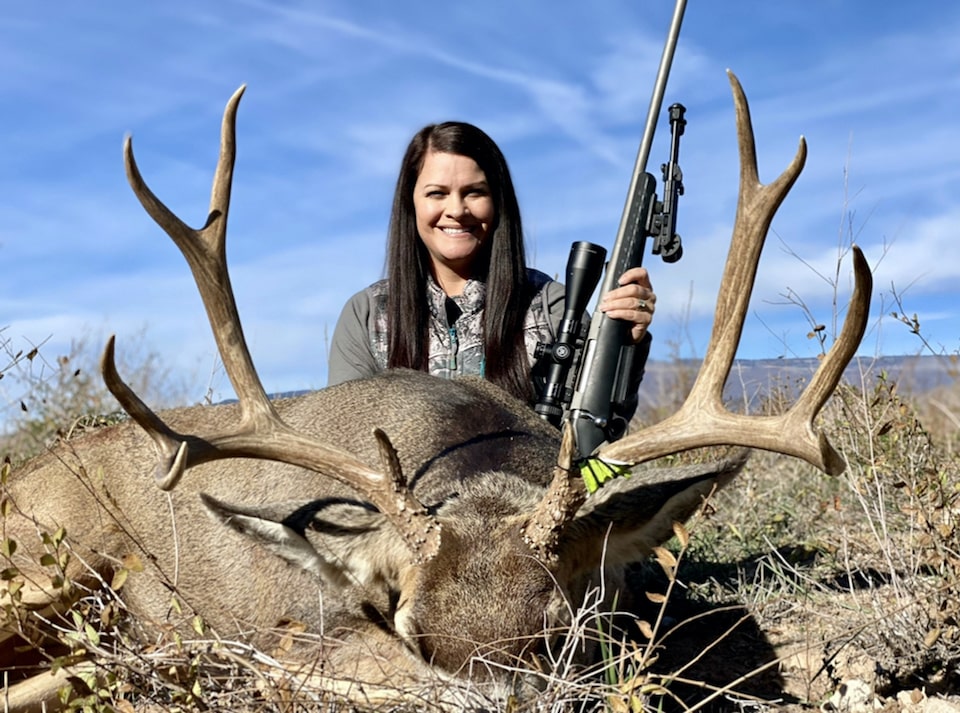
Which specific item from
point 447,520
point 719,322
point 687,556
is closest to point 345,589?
point 447,520

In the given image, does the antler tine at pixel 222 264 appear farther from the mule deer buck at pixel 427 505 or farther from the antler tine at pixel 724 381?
the antler tine at pixel 724 381

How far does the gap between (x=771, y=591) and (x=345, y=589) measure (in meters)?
2.42

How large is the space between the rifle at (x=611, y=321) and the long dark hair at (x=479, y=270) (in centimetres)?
43

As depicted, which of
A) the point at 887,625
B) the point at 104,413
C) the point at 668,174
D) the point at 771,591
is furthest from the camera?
the point at 104,413

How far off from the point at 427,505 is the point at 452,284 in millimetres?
2948

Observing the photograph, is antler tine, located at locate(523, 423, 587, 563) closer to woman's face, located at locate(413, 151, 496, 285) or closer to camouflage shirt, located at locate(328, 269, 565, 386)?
camouflage shirt, located at locate(328, 269, 565, 386)

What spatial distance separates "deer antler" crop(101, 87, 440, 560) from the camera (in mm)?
3805

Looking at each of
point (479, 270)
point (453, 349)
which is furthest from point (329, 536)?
Result: point (479, 270)

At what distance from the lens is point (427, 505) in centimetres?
406

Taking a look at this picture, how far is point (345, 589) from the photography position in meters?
4.14

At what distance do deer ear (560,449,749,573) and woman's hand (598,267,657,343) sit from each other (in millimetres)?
1491

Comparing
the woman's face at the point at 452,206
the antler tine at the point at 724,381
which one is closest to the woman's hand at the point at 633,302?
the woman's face at the point at 452,206

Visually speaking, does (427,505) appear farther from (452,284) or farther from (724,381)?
(452,284)

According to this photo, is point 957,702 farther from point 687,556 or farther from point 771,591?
point 687,556
